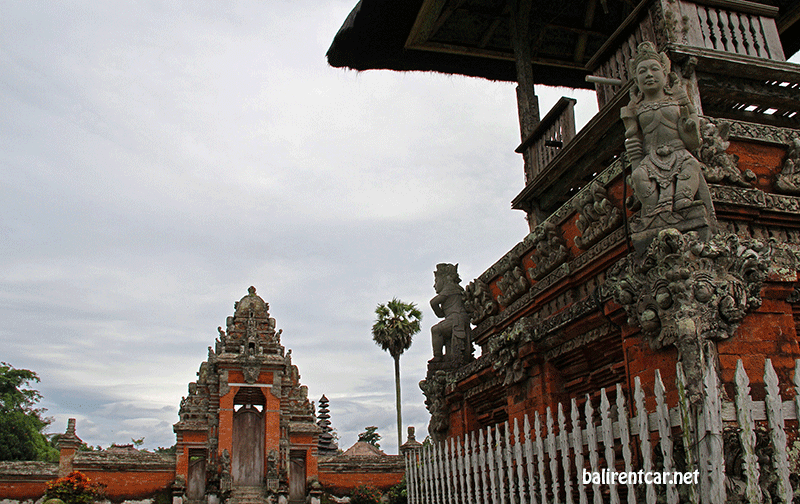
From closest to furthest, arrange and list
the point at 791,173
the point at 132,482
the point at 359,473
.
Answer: the point at 791,173 < the point at 132,482 < the point at 359,473

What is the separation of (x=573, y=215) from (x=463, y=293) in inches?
117

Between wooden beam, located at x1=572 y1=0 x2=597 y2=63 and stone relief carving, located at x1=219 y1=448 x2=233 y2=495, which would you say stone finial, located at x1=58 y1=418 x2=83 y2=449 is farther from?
wooden beam, located at x1=572 y1=0 x2=597 y2=63

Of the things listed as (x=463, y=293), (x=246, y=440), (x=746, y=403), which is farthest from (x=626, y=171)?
(x=246, y=440)

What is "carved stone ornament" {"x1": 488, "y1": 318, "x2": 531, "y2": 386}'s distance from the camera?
6098 mm

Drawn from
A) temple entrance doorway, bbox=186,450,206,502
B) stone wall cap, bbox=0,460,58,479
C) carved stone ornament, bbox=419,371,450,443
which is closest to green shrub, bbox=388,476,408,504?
temple entrance doorway, bbox=186,450,206,502

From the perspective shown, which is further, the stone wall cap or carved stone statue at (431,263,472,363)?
the stone wall cap

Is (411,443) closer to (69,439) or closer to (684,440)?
(69,439)

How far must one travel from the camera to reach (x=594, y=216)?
17.7 feet

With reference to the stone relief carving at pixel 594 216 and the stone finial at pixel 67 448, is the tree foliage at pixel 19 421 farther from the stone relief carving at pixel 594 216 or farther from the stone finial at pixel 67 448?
the stone relief carving at pixel 594 216

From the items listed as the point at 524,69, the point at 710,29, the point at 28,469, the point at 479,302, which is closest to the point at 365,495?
the point at 28,469

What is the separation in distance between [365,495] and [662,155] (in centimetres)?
1773

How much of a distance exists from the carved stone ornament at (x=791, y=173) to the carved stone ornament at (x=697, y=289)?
798 mm

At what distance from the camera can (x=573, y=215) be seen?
590 centimetres

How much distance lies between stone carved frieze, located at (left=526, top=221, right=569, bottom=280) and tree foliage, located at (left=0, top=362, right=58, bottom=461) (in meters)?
39.5
